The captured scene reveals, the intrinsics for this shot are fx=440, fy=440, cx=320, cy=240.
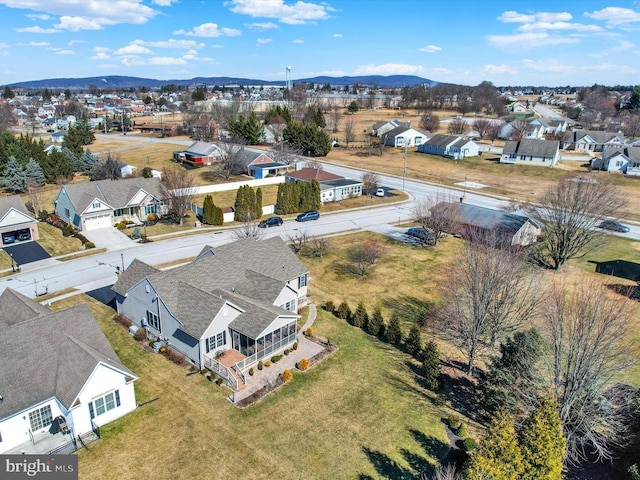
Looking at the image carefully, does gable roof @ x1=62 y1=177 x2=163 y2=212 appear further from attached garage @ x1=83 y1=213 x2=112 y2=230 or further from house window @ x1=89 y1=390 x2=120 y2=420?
house window @ x1=89 y1=390 x2=120 y2=420

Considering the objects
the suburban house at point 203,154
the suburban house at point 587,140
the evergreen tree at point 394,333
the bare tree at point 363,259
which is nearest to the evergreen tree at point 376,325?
the evergreen tree at point 394,333

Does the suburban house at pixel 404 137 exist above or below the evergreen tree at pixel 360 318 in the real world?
above

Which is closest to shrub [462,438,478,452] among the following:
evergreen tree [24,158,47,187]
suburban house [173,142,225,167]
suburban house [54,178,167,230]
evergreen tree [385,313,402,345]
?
evergreen tree [385,313,402,345]

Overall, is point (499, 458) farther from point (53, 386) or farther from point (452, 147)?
point (452, 147)

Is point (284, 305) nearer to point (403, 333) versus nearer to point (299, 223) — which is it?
point (403, 333)

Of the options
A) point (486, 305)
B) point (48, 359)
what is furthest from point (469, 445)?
point (48, 359)

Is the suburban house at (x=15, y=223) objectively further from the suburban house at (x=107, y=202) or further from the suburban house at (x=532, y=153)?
the suburban house at (x=532, y=153)
